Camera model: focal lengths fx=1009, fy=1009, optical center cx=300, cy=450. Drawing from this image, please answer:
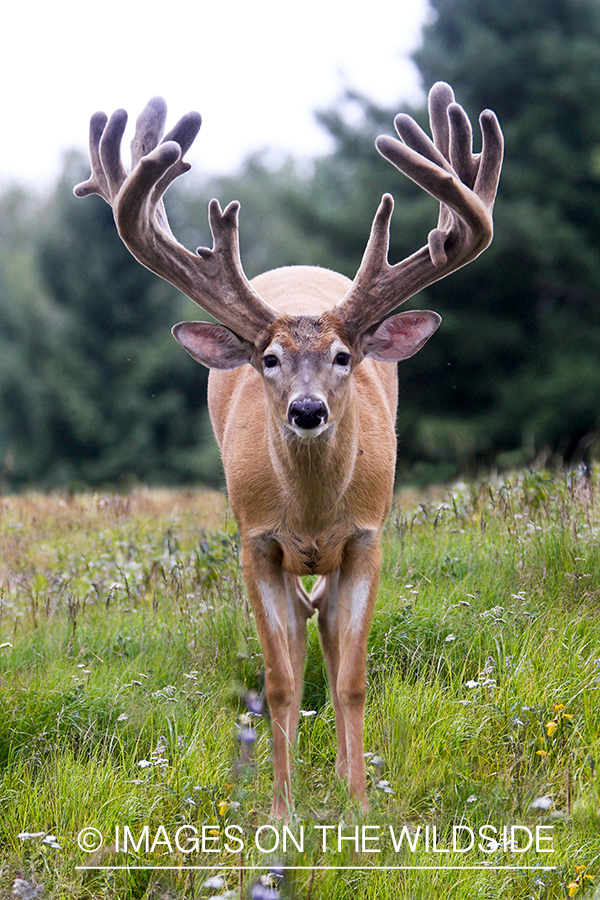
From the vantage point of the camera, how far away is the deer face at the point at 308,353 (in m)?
3.50

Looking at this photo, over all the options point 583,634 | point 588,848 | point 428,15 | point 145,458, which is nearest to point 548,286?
point 428,15

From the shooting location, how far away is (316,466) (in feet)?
12.6

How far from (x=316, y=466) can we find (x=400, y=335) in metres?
0.65

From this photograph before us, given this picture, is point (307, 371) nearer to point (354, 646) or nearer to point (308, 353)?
point (308, 353)

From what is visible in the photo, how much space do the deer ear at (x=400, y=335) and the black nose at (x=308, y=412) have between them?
0.64m

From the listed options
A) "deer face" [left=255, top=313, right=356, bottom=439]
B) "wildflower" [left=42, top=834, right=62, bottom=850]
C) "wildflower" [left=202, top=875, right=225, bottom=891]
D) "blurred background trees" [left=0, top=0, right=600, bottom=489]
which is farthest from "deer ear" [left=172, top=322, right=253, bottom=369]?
"blurred background trees" [left=0, top=0, right=600, bottom=489]

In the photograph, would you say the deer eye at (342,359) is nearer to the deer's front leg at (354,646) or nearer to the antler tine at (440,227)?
the antler tine at (440,227)

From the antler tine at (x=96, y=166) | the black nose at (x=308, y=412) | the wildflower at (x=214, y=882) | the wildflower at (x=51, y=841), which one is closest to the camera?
the wildflower at (x=214, y=882)

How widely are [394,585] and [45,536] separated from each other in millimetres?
3220

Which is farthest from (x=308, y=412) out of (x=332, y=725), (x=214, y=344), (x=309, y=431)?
(x=332, y=725)

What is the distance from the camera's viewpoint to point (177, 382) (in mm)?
26375

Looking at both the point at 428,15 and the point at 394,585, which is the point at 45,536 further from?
the point at 428,15

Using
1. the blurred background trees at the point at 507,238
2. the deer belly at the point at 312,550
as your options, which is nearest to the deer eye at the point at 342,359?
the deer belly at the point at 312,550

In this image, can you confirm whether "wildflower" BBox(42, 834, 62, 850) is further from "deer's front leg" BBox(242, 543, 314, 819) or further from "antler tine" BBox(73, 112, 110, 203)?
"antler tine" BBox(73, 112, 110, 203)
